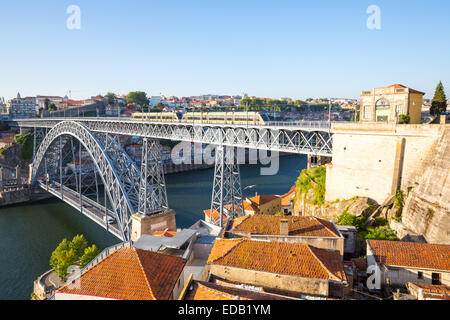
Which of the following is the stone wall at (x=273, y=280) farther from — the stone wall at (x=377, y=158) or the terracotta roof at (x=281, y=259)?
the stone wall at (x=377, y=158)

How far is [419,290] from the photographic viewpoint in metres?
6.85

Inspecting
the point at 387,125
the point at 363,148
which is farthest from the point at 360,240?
the point at 387,125

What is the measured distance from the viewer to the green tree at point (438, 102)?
2156 centimetres

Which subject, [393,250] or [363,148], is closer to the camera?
[393,250]

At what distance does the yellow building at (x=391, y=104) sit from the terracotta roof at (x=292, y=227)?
551 cm

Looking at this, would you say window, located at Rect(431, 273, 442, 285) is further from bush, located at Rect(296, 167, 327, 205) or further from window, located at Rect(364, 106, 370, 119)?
window, located at Rect(364, 106, 370, 119)

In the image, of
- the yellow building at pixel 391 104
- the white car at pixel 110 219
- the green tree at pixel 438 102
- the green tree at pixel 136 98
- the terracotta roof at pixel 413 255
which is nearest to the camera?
the terracotta roof at pixel 413 255

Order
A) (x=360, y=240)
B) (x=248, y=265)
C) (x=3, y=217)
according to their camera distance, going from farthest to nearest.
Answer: (x=3, y=217) < (x=360, y=240) < (x=248, y=265)

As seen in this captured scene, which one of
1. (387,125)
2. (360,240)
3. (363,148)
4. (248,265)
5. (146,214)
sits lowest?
(146,214)

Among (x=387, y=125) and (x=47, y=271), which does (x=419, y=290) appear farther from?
(x=47, y=271)

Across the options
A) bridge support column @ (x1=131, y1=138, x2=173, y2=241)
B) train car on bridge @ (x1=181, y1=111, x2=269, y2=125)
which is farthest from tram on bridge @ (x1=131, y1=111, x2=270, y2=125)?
bridge support column @ (x1=131, y1=138, x2=173, y2=241)

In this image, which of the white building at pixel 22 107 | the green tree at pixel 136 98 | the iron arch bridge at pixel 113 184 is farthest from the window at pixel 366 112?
the white building at pixel 22 107
